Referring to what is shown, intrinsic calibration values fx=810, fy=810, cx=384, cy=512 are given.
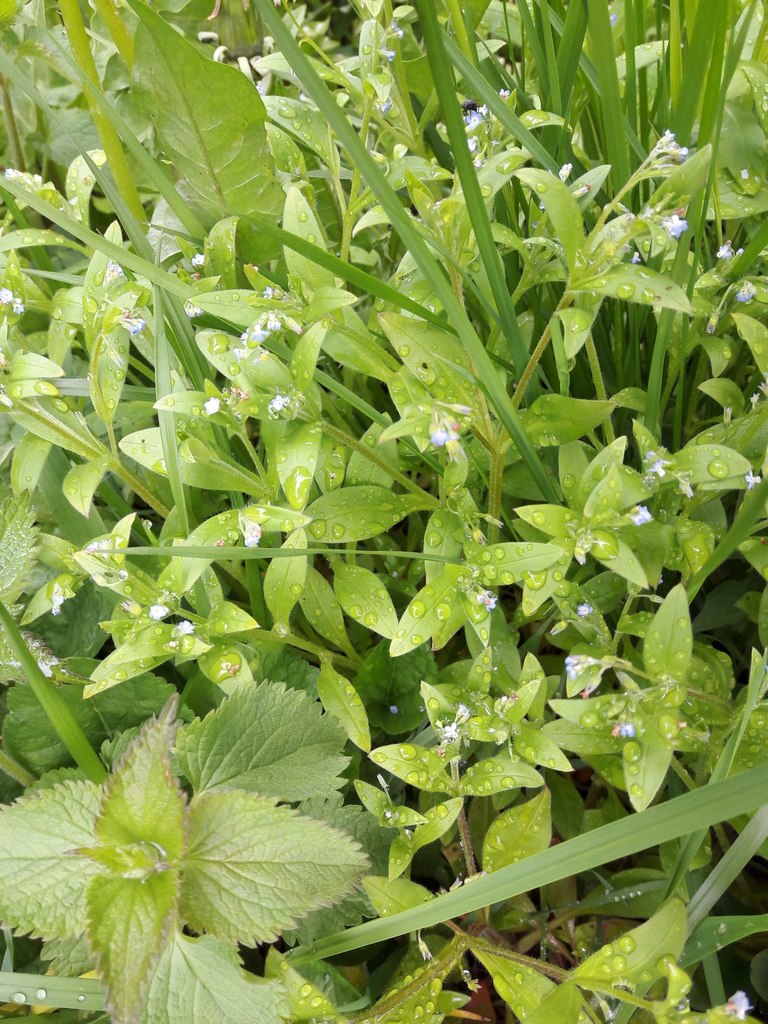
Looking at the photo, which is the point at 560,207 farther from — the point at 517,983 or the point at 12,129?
the point at 12,129

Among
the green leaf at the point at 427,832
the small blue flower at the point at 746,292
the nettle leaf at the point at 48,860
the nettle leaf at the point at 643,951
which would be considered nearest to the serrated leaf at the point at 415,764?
the green leaf at the point at 427,832

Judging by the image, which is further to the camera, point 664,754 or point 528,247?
point 528,247

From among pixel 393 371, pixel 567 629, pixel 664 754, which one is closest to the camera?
pixel 664 754

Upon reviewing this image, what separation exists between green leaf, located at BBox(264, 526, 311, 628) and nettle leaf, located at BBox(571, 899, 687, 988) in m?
0.53

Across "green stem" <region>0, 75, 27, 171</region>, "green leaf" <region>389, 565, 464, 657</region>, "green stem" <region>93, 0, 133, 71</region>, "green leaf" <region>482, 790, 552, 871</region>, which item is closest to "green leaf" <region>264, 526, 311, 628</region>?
"green leaf" <region>389, 565, 464, 657</region>

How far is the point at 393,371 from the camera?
103cm

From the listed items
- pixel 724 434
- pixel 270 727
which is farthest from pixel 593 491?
pixel 270 727

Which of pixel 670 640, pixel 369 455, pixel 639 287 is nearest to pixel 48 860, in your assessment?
pixel 369 455

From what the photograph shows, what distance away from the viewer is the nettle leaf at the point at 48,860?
0.93 meters

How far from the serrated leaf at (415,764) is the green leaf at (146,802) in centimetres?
25

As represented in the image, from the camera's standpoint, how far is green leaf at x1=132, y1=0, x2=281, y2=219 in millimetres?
1216

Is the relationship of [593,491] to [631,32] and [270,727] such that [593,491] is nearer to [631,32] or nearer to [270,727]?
[270,727]

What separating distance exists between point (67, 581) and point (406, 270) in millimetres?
612

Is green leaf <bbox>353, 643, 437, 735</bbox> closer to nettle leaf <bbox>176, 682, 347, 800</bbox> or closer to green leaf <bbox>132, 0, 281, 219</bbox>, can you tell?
nettle leaf <bbox>176, 682, 347, 800</bbox>
